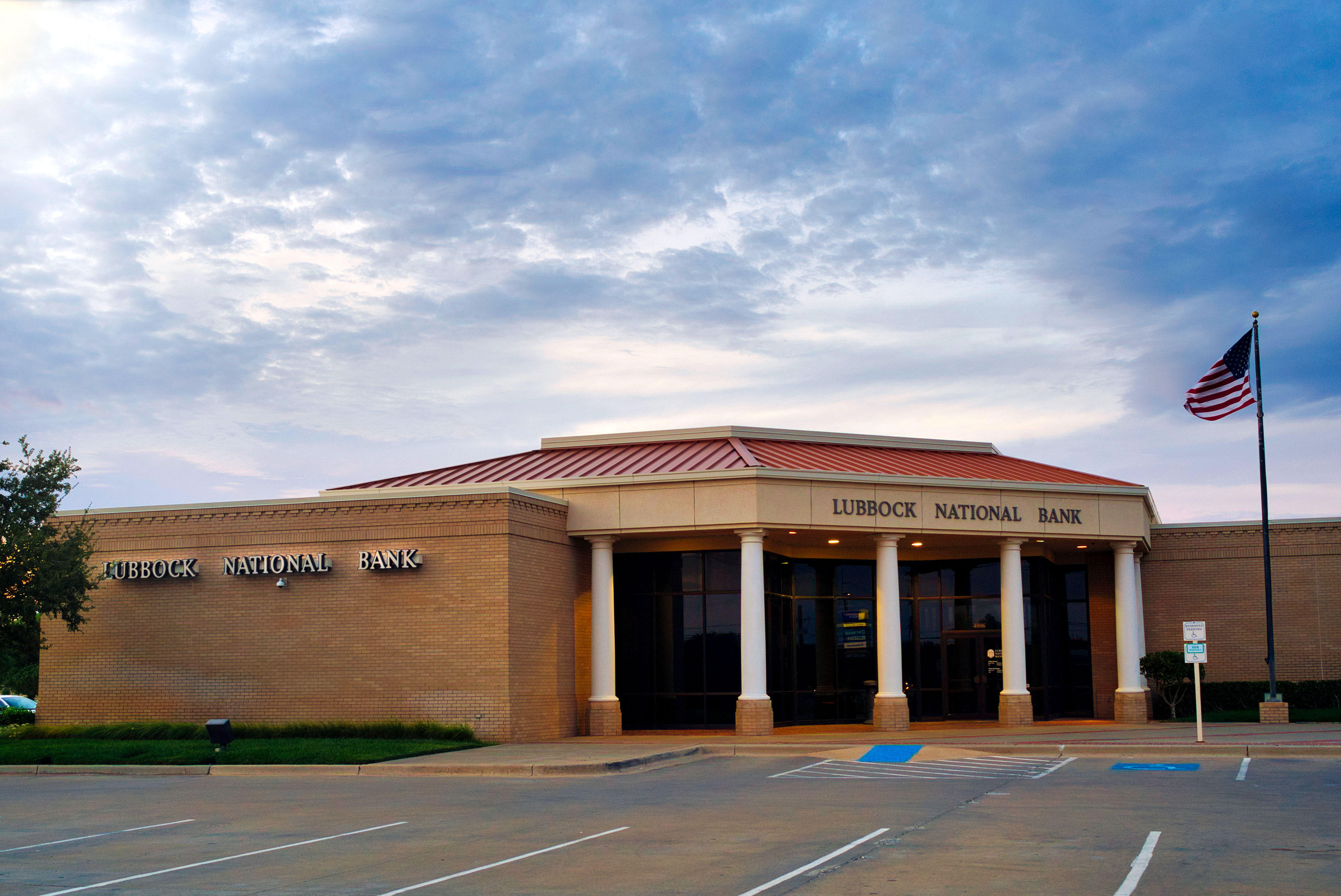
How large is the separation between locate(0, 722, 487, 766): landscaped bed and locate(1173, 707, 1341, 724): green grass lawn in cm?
2030

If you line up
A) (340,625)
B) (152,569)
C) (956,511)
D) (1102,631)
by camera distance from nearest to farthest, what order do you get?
(340,625)
(152,569)
(956,511)
(1102,631)

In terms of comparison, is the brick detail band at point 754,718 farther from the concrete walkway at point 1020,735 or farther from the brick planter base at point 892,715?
the brick planter base at point 892,715

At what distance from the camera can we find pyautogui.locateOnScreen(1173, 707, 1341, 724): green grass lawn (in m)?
31.6

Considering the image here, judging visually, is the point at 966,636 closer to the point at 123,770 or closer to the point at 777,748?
the point at 777,748

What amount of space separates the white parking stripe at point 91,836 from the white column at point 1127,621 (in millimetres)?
24986

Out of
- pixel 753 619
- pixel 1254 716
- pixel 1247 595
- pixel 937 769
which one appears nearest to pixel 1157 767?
pixel 937 769

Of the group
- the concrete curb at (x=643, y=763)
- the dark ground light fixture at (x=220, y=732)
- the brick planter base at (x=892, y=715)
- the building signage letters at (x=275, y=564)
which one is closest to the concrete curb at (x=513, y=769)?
the concrete curb at (x=643, y=763)

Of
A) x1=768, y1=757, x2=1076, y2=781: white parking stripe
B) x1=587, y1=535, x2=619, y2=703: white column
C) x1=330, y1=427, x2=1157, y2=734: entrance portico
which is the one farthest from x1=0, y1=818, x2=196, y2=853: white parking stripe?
A: x1=587, y1=535, x2=619, y2=703: white column

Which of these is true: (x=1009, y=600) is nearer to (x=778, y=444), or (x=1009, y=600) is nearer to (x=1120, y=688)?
(x=1120, y=688)

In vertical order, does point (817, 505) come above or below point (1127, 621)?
above

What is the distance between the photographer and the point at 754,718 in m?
28.2

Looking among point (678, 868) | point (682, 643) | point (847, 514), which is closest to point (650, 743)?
point (682, 643)

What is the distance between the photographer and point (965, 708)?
34.6 meters

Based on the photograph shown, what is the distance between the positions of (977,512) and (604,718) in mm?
10553
